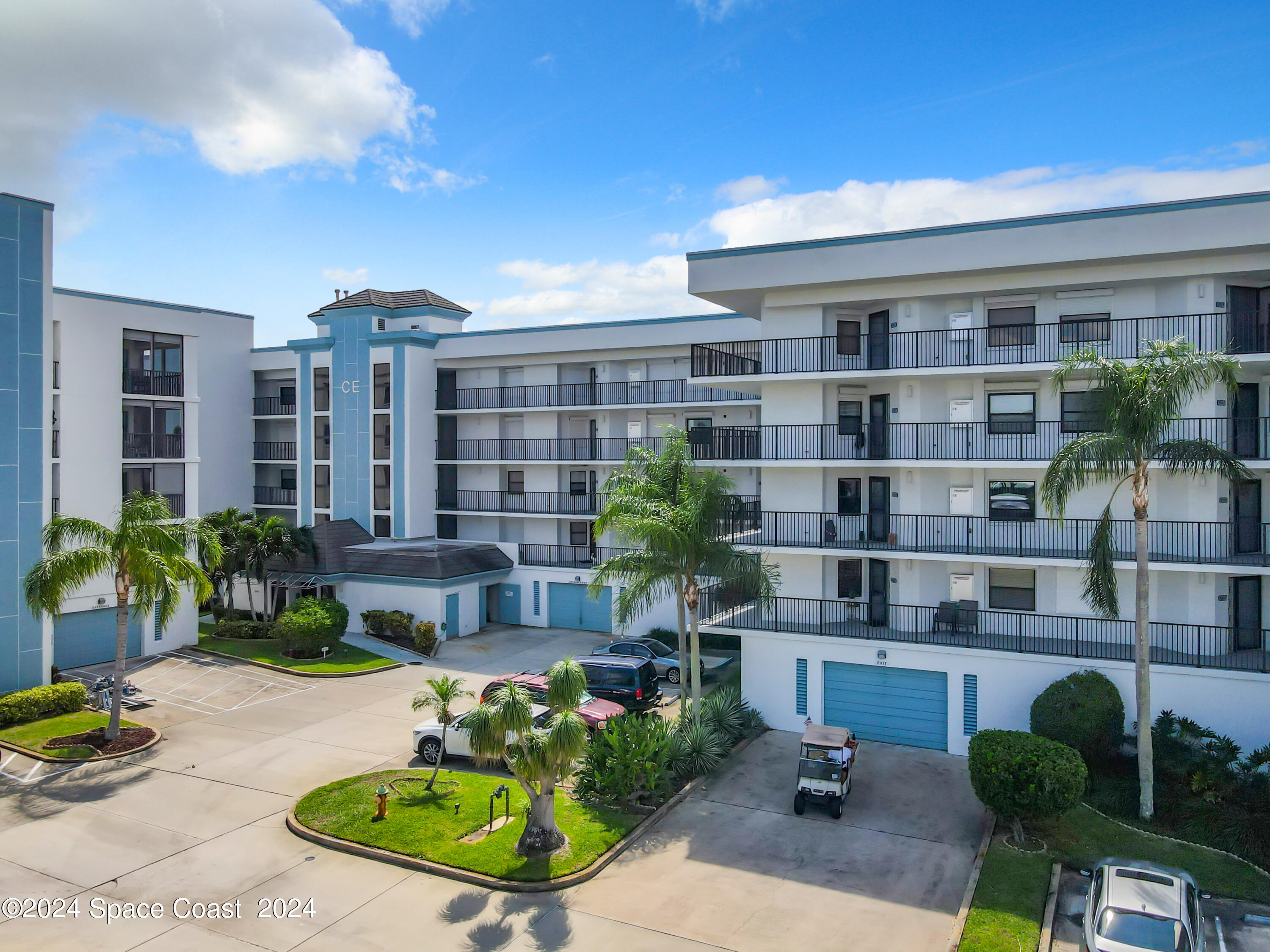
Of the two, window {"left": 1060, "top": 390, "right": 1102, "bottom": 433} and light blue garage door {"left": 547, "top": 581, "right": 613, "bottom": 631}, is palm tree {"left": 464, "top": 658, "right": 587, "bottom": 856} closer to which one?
window {"left": 1060, "top": 390, "right": 1102, "bottom": 433}

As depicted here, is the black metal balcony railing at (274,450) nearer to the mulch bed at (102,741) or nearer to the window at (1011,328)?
the mulch bed at (102,741)

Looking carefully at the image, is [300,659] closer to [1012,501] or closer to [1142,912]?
[1012,501]

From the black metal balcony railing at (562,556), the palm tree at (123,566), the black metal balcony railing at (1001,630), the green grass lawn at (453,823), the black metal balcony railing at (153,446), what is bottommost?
the green grass lawn at (453,823)

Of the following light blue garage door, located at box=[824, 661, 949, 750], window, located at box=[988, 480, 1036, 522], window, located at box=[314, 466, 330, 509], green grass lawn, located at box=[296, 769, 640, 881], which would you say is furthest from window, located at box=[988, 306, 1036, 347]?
window, located at box=[314, 466, 330, 509]

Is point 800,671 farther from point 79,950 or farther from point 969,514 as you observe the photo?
point 79,950

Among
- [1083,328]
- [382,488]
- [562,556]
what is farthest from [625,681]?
[382,488]

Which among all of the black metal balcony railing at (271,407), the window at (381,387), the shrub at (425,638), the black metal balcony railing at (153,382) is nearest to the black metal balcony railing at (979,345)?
the shrub at (425,638)
